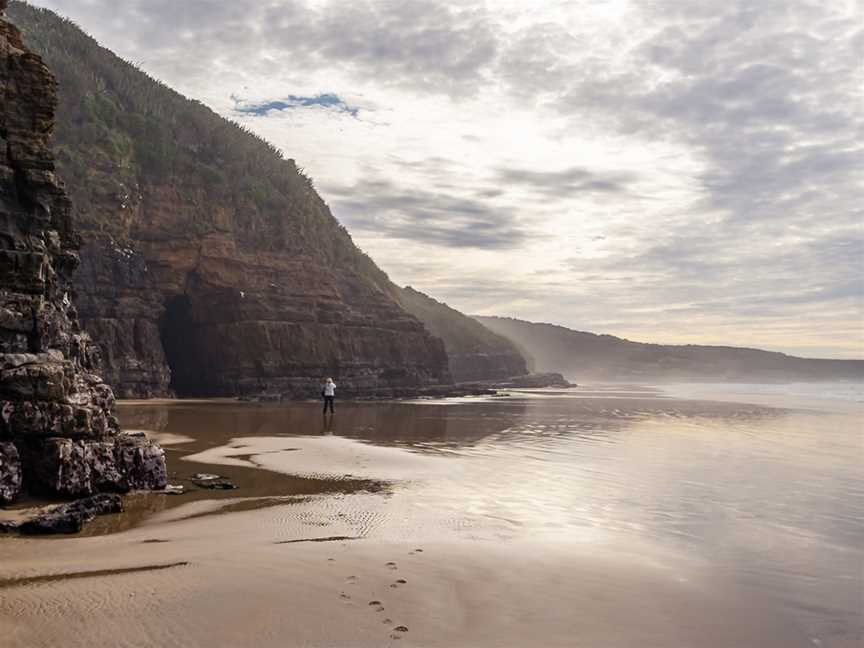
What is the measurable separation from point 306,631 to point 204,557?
8.00 ft

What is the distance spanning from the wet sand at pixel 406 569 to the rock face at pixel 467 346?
7399 centimetres

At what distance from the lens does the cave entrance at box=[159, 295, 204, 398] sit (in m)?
43.4

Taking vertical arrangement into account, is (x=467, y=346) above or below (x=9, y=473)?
above

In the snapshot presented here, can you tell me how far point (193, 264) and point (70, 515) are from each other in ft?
122

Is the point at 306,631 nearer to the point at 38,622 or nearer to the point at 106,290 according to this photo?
the point at 38,622

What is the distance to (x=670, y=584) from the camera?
6.92 m

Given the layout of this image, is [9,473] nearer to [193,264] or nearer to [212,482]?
[212,482]

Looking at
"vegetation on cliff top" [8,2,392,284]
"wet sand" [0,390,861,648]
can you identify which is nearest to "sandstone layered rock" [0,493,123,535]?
"wet sand" [0,390,861,648]

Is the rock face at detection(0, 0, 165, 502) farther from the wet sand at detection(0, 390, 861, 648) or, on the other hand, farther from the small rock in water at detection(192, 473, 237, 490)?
the wet sand at detection(0, 390, 861, 648)

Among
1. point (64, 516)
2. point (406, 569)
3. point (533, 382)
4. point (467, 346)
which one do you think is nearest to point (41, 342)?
point (64, 516)

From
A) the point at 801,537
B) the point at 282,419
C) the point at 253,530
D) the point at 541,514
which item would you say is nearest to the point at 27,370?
the point at 253,530

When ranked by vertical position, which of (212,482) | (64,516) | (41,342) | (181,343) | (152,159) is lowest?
(212,482)

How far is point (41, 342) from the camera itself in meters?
12.0

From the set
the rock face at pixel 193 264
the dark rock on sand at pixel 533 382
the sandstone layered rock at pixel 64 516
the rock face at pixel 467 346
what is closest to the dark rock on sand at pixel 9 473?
the sandstone layered rock at pixel 64 516
